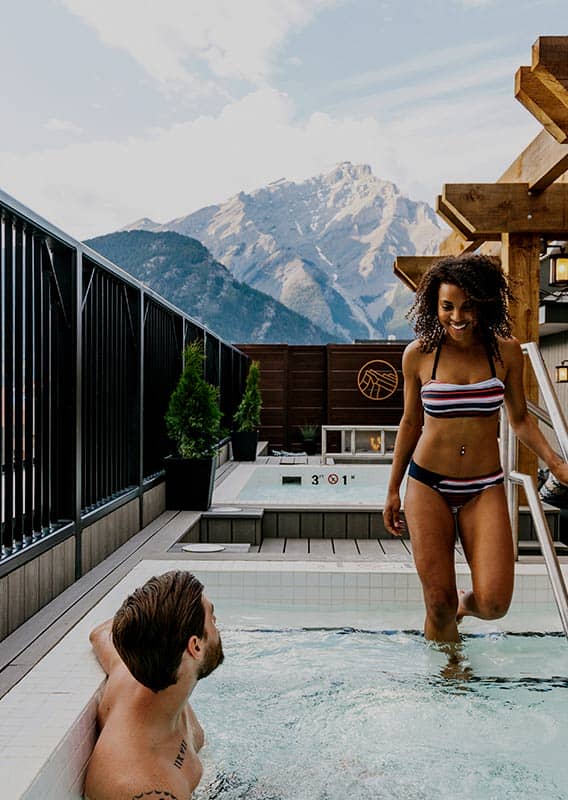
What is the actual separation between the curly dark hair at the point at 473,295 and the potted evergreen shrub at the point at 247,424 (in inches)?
348

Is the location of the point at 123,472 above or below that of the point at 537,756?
above

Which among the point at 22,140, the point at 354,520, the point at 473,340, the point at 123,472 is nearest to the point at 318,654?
the point at 473,340

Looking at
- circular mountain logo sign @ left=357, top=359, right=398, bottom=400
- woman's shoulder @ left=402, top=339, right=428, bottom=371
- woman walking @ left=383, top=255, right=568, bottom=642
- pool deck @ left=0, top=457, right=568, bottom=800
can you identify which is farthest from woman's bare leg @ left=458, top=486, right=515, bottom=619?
circular mountain logo sign @ left=357, top=359, right=398, bottom=400

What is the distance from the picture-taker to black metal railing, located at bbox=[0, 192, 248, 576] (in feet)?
9.88

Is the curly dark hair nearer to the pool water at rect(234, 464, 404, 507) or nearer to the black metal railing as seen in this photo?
the black metal railing

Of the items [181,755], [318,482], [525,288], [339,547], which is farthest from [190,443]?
[181,755]

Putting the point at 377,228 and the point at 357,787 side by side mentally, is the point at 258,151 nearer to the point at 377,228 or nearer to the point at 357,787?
the point at 377,228

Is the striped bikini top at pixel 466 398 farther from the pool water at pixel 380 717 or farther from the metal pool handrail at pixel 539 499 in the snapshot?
the pool water at pixel 380 717

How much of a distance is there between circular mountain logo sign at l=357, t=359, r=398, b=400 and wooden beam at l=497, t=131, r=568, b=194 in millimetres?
9506

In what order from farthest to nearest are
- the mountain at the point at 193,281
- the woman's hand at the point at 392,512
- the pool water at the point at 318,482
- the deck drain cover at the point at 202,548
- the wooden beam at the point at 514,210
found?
the mountain at the point at 193,281 < the pool water at the point at 318,482 < the wooden beam at the point at 514,210 < the deck drain cover at the point at 202,548 < the woman's hand at the point at 392,512

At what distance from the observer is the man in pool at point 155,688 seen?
184 cm

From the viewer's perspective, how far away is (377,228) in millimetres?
90375

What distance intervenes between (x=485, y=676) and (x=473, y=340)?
1.24m

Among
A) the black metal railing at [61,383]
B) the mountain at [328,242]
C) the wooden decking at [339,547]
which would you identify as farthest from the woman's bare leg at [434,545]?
the mountain at [328,242]
